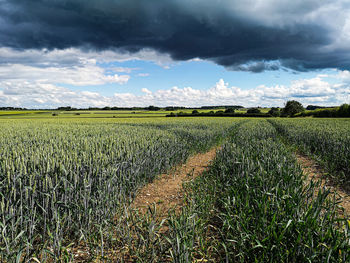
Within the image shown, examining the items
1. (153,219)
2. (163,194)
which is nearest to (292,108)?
(163,194)

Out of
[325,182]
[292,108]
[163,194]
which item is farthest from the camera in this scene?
[292,108]

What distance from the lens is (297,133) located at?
16.8 meters

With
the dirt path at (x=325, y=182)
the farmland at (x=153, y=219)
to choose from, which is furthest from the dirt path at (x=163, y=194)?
the dirt path at (x=325, y=182)

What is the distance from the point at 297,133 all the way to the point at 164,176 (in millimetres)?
13538

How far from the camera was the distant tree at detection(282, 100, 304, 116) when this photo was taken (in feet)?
331

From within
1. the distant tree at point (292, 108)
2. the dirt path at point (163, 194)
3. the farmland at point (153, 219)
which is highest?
the distant tree at point (292, 108)

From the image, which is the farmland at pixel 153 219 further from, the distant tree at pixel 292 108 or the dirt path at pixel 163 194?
the distant tree at pixel 292 108

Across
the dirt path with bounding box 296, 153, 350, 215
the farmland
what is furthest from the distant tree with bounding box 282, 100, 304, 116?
the farmland

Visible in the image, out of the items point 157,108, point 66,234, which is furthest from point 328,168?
point 157,108

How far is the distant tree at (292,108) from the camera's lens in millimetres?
100856

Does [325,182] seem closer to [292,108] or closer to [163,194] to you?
[163,194]

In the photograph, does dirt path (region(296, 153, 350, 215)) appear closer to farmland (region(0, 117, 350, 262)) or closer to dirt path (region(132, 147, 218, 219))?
farmland (region(0, 117, 350, 262))

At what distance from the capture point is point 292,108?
10175 centimetres

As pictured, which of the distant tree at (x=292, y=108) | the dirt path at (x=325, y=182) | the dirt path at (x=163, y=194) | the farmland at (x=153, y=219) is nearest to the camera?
the farmland at (x=153, y=219)
